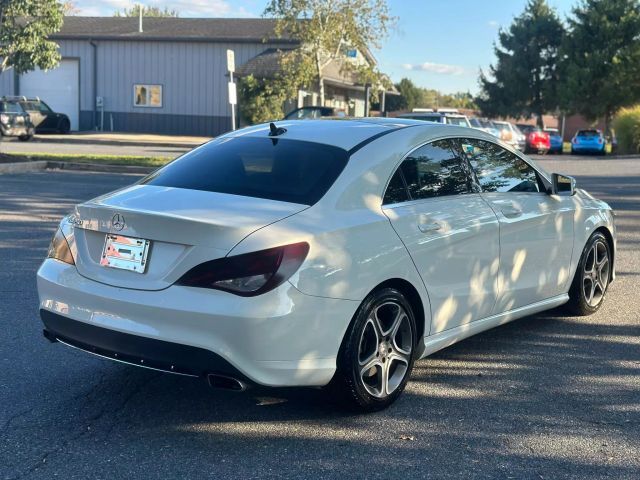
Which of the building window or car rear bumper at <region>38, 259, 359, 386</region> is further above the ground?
the building window

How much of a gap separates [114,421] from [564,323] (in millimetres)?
3814

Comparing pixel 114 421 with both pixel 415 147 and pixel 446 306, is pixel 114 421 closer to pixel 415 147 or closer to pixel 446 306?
pixel 446 306

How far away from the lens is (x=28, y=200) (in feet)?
43.5

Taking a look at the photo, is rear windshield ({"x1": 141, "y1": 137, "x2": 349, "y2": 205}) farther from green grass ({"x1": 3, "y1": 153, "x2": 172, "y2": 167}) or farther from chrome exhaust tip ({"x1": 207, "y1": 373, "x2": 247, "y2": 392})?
green grass ({"x1": 3, "y1": 153, "x2": 172, "y2": 167})

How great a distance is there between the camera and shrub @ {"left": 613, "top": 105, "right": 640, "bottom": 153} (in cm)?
3653

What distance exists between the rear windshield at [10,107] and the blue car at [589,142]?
2585 cm

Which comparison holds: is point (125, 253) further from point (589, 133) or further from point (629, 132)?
point (589, 133)

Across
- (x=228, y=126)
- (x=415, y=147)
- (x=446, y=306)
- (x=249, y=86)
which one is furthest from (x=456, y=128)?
(x=228, y=126)

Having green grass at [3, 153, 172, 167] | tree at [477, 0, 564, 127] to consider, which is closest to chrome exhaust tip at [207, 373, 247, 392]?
green grass at [3, 153, 172, 167]

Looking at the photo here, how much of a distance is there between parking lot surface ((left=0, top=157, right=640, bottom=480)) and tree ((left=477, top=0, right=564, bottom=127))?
191ft

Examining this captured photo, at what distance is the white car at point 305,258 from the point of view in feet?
12.7

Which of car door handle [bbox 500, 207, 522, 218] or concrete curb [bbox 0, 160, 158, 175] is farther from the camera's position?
concrete curb [bbox 0, 160, 158, 175]

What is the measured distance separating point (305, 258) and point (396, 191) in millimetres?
1008

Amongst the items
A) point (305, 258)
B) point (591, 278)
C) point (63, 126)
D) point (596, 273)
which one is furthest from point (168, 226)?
point (63, 126)
